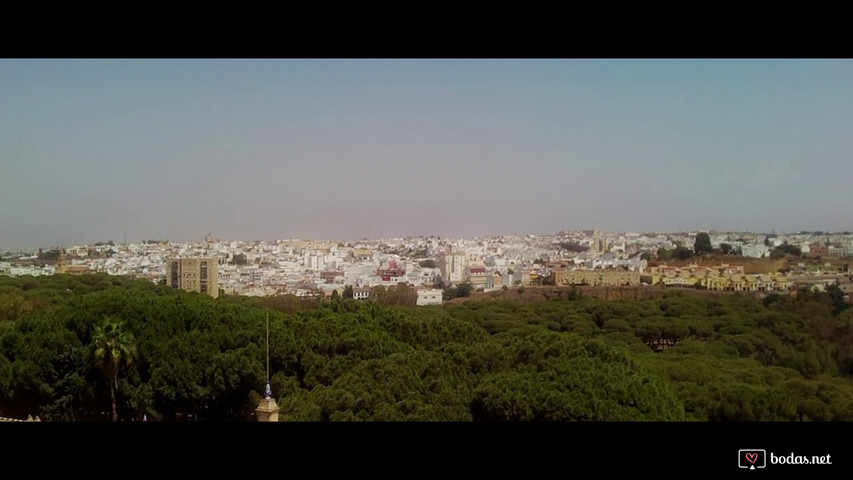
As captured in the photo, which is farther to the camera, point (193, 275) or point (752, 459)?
point (193, 275)

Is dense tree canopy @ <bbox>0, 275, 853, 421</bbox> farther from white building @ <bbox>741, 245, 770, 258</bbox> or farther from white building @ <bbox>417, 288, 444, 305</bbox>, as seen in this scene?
white building @ <bbox>741, 245, 770, 258</bbox>

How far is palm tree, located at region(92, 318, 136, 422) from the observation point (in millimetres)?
7445

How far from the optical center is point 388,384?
21.2 feet

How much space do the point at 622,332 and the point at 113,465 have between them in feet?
20.5

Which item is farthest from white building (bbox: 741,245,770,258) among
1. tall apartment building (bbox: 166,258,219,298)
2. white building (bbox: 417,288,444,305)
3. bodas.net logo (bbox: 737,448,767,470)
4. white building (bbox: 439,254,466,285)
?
tall apartment building (bbox: 166,258,219,298)

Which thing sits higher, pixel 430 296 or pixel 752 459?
pixel 430 296

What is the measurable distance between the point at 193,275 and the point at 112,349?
2.47 m

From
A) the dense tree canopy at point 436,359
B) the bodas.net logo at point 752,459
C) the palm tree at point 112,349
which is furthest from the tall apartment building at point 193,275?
the bodas.net logo at point 752,459

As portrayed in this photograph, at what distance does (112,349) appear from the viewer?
7.45 meters

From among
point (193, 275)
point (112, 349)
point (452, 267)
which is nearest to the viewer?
point (112, 349)

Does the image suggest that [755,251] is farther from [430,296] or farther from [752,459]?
[752,459]

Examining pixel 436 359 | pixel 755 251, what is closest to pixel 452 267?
pixel 436 359

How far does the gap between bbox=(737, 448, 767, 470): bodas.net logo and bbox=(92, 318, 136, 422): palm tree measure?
631 cm
